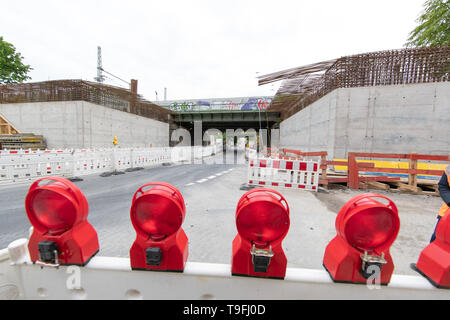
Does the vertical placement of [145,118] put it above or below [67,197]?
above

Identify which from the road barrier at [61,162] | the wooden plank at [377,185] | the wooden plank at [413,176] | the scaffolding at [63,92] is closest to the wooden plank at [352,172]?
the wooden plank at [377,185]

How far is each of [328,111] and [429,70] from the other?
4598 mm

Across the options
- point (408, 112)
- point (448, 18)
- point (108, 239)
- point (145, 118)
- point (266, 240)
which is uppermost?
point (448, 18)

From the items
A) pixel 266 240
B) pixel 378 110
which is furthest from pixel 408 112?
pixel 266 240

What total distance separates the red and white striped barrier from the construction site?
0.04 metres

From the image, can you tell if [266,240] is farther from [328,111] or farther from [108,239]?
[328,111]

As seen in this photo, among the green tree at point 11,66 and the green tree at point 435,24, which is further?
the green tree at point 11,66

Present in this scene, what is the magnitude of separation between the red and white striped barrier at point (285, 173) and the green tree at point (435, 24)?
669 inches

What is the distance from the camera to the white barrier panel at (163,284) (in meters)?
→ 1.24

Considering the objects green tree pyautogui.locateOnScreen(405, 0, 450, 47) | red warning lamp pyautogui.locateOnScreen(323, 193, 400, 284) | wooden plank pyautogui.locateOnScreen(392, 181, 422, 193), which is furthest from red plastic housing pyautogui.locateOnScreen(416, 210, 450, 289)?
green tree pyautogui.locateOnScreen(405, 0, 450, 47)

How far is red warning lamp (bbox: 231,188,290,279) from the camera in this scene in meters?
1.24

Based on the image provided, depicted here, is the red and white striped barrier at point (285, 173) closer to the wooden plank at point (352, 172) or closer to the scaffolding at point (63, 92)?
the wooden plank at point (352, 172)

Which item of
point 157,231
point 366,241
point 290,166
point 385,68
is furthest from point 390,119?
point 157,231

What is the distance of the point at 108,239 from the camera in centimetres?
295
